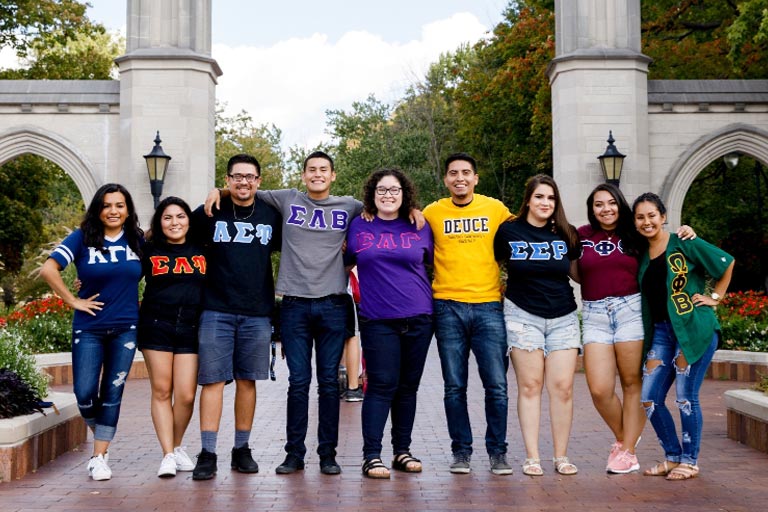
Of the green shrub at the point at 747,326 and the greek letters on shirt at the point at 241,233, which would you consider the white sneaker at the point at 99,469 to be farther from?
the green shrub at the point at 747,326

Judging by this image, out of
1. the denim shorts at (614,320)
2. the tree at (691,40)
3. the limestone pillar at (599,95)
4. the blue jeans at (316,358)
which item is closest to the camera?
the denim shorts at (614,320)

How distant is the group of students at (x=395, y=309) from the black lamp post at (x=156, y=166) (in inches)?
462

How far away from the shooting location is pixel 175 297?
21.0ft

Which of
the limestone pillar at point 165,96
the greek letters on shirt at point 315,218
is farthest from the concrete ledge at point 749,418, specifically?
the limestone pillar at point 165,96

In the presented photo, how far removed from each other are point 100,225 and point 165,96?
12785 mm

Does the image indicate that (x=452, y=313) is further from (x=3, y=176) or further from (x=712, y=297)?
(x=3, y=176)

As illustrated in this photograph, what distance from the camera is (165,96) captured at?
18734 millimetres

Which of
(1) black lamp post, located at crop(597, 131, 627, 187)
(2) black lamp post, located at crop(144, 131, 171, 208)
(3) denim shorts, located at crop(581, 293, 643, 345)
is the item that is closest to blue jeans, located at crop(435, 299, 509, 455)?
(3) denim shorts, located at crop(581, 293, 643, 345)

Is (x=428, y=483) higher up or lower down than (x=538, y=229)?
lower down

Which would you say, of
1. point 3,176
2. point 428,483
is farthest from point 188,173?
point 428,483

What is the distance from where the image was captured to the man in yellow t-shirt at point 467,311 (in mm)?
6492

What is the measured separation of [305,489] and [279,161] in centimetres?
4987

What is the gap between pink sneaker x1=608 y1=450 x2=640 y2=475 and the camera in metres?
6.45

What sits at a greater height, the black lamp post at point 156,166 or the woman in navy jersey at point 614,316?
the black lamp post at point 156,166
